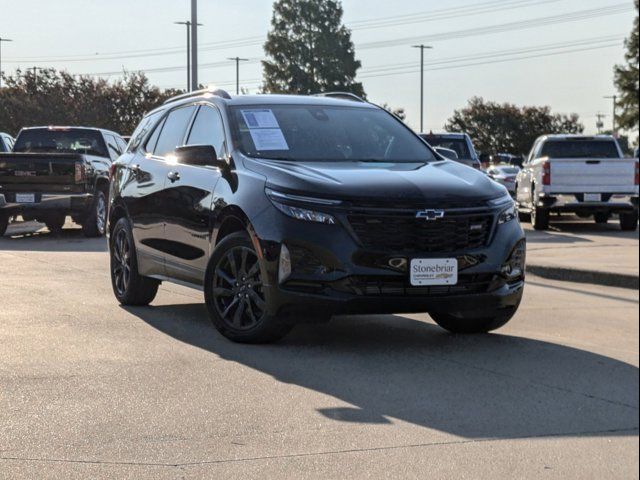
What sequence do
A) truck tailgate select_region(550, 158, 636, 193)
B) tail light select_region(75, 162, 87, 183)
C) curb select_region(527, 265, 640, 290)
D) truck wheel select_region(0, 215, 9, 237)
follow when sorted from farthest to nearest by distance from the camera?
truck tailgate select_region(550, 158, 636, 193), truck wheel select_region(0, 215, 9, 237), tail light select_region(75, 162, 87, 183), curb select_region(527, 265, 640, 290)

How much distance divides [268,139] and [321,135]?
42 centimetres

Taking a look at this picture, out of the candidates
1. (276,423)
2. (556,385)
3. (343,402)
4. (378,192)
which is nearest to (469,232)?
(378,192)

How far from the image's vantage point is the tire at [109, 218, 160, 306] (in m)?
9.59

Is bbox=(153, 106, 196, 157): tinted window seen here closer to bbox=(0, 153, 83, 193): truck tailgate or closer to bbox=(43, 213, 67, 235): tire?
bbox=(0, 153, 83, 193): truck tailgate

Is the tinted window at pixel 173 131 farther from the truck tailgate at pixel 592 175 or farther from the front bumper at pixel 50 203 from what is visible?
the truck tailgate at pixel 592 175

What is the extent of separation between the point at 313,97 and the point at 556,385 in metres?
3.64

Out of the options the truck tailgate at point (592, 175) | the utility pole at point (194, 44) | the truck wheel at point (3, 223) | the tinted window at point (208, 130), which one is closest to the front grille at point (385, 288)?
the tinted window at point (208, 130)

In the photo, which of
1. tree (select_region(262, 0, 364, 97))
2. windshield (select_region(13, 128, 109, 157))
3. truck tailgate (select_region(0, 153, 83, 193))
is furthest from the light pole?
tree (select_region(262, 0, 364, 97))

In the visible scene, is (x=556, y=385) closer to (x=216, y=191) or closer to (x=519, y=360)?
(x=519, y=360)

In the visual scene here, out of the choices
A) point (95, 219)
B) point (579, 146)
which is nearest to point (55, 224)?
point (95, 219)

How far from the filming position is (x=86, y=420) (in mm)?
5555

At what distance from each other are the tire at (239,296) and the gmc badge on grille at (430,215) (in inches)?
45.0

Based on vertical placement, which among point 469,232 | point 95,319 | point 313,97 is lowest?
point 95,319

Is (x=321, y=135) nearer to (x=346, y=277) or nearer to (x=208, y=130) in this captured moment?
(x=208, y=130)
